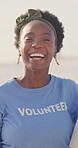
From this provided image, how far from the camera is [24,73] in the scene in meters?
2.55

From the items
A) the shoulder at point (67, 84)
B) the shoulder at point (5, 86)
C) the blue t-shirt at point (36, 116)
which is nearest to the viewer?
the blue t-shirt at point (36, 116)

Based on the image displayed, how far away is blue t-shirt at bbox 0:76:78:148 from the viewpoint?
2.31 metres

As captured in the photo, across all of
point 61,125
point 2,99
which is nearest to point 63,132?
point 61,125

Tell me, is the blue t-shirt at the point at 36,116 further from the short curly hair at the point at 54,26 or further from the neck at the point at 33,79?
the short curly hair at the point at 54,26

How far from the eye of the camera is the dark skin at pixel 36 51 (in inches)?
94.7

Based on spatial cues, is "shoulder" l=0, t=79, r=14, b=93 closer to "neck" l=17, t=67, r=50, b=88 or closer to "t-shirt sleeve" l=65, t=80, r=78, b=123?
"neck" l=17, t=67, r=50, b=88

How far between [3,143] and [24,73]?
0.45 metres

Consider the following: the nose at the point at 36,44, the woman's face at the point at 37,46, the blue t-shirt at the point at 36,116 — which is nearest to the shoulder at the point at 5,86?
the blue t-shirt at the point at 36,116

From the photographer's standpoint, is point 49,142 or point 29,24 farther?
point 29,24

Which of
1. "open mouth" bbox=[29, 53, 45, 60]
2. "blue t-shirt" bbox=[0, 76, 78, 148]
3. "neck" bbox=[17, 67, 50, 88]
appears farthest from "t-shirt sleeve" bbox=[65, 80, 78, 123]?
"open mouth" bbox=[29, 53, 45, 60]

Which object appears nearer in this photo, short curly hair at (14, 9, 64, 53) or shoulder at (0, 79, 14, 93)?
shoulder at (0, 79, 14, 93)

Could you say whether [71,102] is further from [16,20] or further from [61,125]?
[16,20]

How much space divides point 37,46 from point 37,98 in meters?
0.30

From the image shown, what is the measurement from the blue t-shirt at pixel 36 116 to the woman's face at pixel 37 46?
0.15 m
